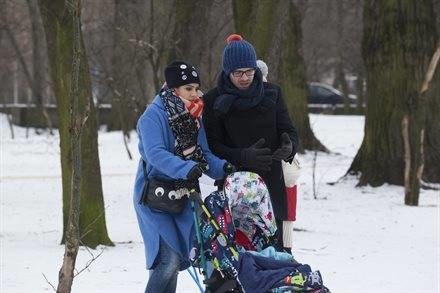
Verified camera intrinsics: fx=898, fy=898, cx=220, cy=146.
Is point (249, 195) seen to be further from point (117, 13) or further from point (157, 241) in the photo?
point (117, 13)

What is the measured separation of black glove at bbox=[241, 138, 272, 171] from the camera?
514cm

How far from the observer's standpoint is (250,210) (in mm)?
5113

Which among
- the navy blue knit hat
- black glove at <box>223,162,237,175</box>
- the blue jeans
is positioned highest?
the navy blue knit hat

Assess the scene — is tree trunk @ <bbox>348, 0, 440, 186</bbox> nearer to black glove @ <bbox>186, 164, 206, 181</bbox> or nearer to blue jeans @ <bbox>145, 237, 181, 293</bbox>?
blue jeans @ <bbox>145, 237, 181, 293</bbox>

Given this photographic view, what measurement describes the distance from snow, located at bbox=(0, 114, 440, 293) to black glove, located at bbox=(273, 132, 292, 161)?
1.70 feet

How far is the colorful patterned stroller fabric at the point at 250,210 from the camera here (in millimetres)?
5085

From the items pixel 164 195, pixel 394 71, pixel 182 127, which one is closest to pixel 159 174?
pixel 164 195

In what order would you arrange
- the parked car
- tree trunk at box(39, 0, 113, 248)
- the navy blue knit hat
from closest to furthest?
1. the navy blue knit hat
2. tree trunk at box(39, 0, 113, 248)
3. the parked car

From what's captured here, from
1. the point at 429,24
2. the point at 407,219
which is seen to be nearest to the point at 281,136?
the point at 407,219

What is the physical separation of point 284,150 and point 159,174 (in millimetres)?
761

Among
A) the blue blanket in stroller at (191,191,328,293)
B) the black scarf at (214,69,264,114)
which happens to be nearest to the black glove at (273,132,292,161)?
the black scarf at (214,69,264,114)

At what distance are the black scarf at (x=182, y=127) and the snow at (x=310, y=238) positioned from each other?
1.40 ft

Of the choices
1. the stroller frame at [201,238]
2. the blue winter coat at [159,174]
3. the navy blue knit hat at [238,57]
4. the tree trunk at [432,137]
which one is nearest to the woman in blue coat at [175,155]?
the blue winter coat at [159,174]

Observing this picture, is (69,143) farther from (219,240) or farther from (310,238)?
(219,240)
